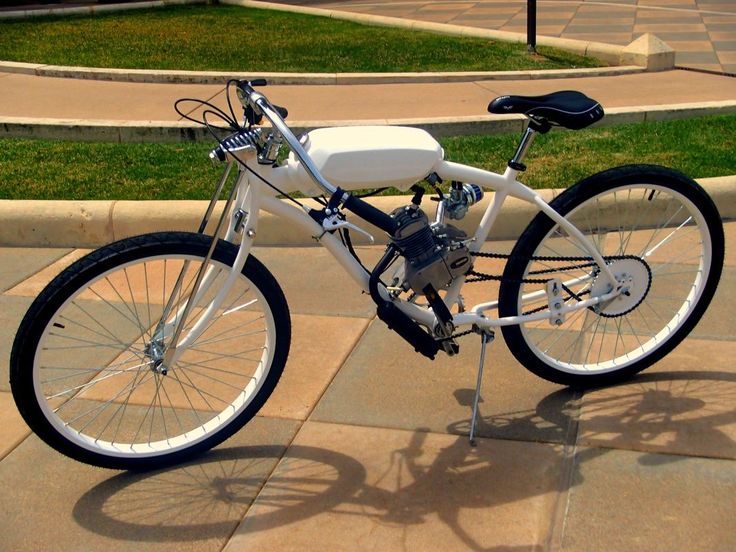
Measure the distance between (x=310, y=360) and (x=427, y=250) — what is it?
1133 millimetres

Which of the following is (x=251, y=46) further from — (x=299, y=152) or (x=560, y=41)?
(x=299, y=152)

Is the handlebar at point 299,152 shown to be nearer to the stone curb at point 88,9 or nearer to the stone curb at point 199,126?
the stone curb at point 199,126

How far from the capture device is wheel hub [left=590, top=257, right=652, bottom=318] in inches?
151

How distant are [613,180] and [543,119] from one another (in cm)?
38

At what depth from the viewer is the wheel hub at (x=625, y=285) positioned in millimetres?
3842

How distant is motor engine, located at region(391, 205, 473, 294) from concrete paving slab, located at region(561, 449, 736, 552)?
0.82 meters

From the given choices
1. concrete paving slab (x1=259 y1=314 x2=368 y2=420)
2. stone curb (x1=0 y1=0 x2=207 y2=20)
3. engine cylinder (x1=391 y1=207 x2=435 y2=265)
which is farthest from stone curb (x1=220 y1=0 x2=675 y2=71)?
engine cylinder (x1=391 y1=207 x2=435 y2=265)

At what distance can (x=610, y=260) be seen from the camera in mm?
3832

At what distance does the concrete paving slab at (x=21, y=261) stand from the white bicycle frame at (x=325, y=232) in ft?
7.27

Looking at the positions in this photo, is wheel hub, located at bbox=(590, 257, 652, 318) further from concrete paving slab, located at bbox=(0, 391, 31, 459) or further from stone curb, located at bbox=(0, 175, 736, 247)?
concrete paving slab, located at bbox=(0, 391, 31, 459)

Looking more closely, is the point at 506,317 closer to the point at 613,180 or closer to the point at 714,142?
the point at 613,180

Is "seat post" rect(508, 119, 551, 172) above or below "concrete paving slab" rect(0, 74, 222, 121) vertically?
above

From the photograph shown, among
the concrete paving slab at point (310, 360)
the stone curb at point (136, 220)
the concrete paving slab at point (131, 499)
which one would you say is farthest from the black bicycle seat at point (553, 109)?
the stone curb at point (136, 220)

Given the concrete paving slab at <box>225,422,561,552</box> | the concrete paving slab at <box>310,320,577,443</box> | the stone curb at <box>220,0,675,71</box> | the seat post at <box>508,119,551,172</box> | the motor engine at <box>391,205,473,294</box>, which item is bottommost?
the stone curb at <box>220,0,675,71</box>
